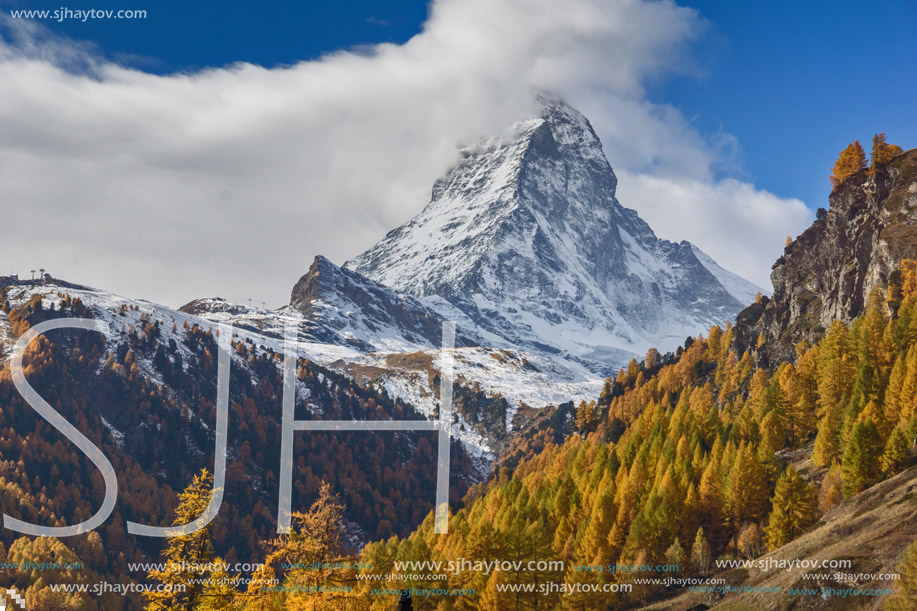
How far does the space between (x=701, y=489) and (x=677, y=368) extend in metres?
88.5

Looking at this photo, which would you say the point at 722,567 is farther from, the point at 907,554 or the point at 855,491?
the point at 907,554

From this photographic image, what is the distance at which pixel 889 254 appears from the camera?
124 meters

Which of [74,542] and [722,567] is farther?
[74,542]

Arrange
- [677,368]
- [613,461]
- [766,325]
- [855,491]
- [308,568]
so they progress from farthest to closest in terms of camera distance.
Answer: [677,368] → [766,325] → [613,461] → [855,491] → [308,568]

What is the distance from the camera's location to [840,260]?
141875mm

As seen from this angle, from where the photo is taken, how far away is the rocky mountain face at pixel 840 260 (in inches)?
5044

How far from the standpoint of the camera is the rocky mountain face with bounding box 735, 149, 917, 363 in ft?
420

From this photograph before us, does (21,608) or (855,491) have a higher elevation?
(855,491)

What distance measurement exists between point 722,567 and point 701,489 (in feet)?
40.8

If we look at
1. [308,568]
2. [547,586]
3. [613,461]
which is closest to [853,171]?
[613,461]

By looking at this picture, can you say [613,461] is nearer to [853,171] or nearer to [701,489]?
[701,489]

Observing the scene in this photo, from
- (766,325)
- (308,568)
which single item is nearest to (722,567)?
(308,568)

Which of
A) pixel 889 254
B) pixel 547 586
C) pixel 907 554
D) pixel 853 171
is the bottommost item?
pixel 547 586

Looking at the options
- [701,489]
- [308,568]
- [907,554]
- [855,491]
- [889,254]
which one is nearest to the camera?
[308,568]
